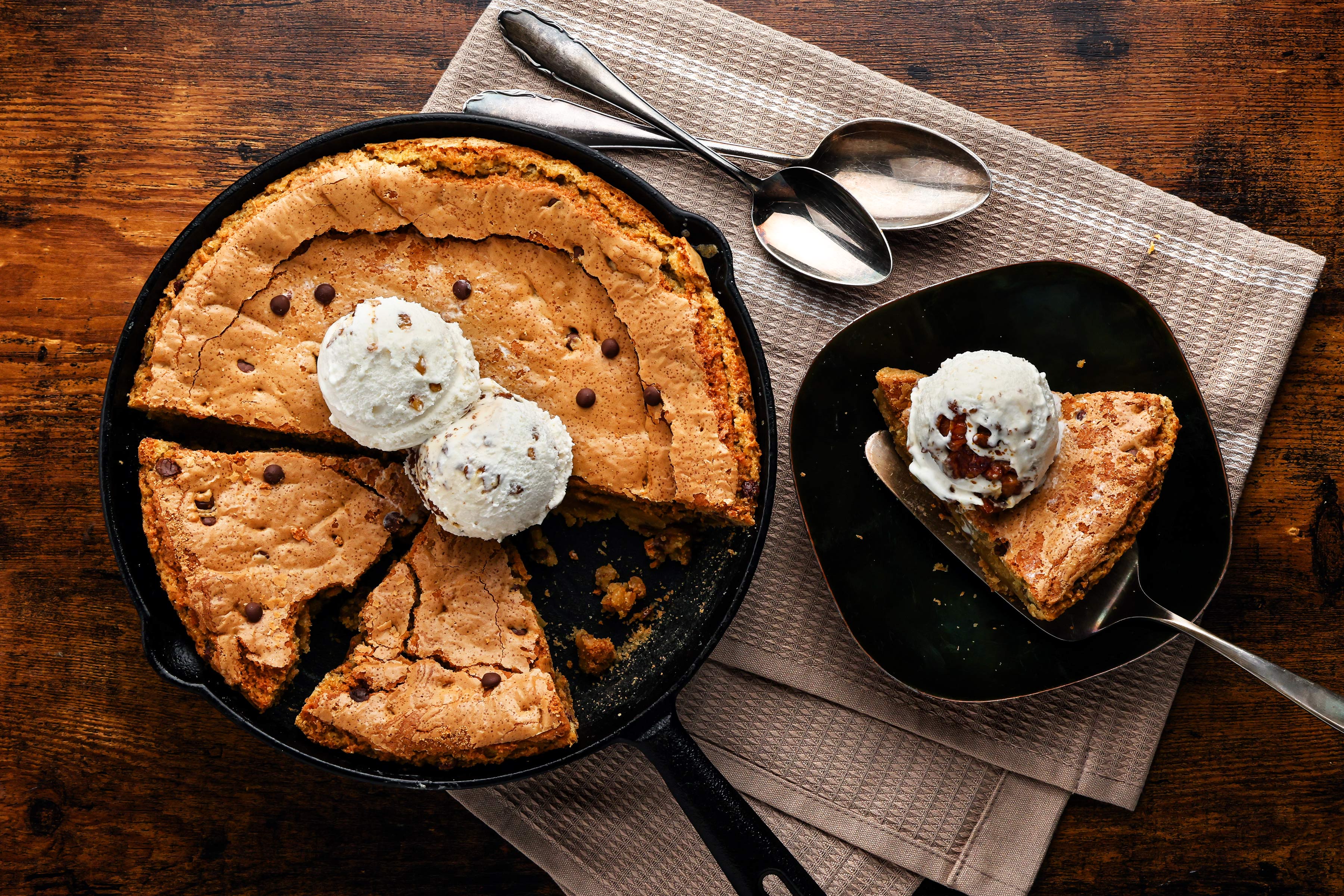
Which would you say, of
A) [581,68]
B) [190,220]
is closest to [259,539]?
[190,220]

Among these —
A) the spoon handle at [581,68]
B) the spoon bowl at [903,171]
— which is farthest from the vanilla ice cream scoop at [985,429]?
the spoon handle at [581,68]

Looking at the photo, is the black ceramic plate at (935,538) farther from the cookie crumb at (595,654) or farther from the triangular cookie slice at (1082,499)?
the cookie crumb at (595,654)

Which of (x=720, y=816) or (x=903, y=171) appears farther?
(x=903, y=171)

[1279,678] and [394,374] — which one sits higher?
[394,374]

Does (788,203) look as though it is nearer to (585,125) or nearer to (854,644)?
(585,125)

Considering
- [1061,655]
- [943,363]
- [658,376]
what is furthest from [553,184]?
[1061,655]

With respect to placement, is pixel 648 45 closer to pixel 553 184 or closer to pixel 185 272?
pixel 553 184

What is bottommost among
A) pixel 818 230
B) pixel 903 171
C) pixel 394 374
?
pixel 394 374
